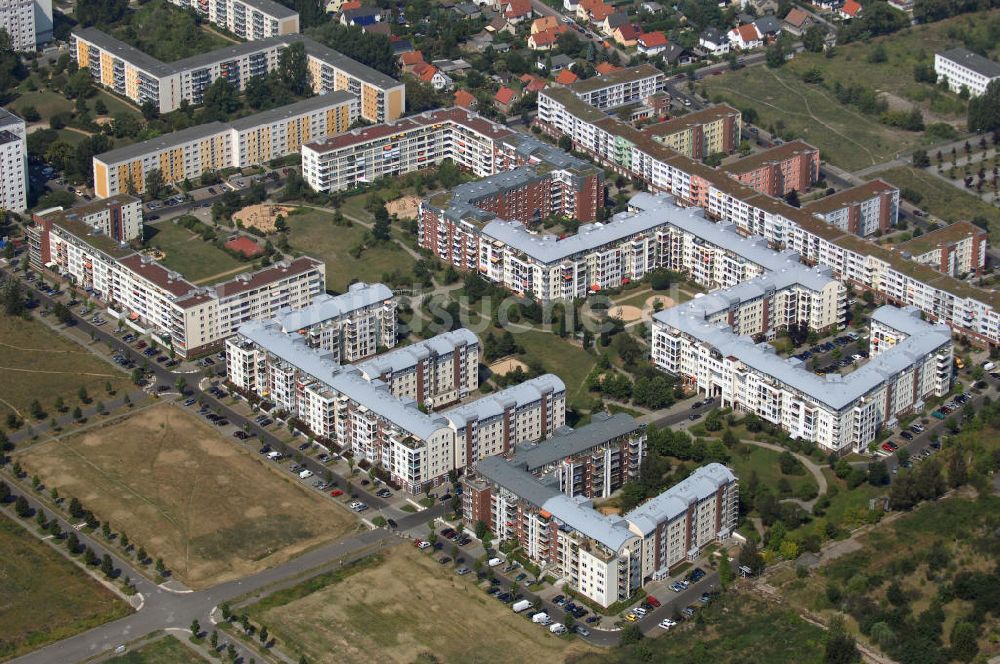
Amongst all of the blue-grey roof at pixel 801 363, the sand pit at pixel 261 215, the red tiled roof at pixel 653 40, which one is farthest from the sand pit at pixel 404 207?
the red tiled roof at pixel 653 40

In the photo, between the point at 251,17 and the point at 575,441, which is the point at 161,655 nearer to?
the point at 575,441

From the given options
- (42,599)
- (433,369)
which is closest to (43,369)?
(433,369)

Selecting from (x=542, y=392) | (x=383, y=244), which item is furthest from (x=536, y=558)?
(x=383, y=244)

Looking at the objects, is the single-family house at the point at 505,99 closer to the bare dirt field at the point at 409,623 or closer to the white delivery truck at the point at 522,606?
the bare dirt field at the point at 409,623

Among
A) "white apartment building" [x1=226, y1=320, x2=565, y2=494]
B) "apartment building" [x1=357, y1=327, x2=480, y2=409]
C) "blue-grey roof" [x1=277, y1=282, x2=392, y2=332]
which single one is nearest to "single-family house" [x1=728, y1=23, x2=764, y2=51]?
"blue-grey roof" [x1=277, y1=282, x2=392, y2=332]

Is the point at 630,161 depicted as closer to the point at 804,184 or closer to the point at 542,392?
the point at 804,184
